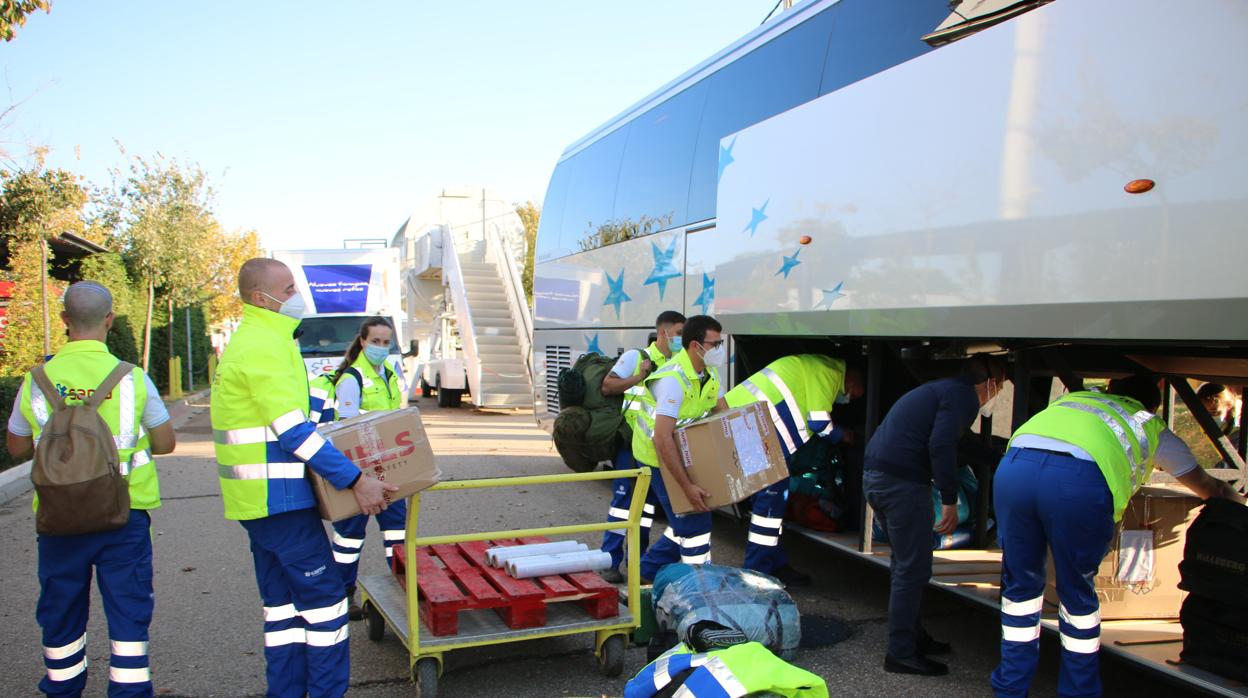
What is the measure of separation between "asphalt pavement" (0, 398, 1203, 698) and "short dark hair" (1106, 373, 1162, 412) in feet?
4.29

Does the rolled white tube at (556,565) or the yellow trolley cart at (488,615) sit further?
the rolled white tube at (556,565)

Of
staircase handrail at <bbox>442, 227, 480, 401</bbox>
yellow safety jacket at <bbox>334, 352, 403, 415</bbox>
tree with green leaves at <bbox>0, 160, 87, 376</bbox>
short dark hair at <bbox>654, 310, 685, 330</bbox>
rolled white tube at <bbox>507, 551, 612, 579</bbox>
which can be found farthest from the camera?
staircase handrail at <bbox>442, 227, 480, 401</bbox>

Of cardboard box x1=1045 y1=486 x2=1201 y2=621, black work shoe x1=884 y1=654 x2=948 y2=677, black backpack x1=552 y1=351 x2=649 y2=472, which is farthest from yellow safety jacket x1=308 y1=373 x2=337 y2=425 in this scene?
cardboard box x1=1045 y1=486 x2=1201 y2=621

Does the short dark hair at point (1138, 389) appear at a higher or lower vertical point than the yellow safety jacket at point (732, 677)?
higher

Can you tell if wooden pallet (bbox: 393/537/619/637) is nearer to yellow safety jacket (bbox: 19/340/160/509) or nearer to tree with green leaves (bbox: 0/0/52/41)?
yellow safety jacket (bbox: 19/340/160/509)

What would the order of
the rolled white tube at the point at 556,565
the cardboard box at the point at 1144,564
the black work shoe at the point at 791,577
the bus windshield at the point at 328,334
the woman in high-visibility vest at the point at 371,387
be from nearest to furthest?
the cardboard box at the point at 1144,564
the rolled white tube at the point at 556,565
the woman in high-visibility vest at the point at 371,387
the black work shoe at the point at 791,577
the bus windshield at the point at 328,334

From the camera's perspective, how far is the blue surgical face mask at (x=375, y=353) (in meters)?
5.60

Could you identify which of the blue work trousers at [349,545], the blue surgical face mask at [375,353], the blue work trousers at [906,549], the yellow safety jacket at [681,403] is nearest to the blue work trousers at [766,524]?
the yellow safety jacket at [681,403]

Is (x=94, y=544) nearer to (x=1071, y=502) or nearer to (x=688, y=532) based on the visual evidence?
(x=688, y=532)

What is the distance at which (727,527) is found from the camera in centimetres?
783

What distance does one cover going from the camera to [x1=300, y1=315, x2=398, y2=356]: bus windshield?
14461 millimetres

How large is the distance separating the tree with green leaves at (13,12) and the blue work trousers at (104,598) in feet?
19.1

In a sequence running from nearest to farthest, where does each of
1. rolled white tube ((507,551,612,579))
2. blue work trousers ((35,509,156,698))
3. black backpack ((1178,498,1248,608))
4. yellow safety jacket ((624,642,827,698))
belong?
yellow safety jacket ((624,642,827,698))
black backpack ((1178,498,1248,608))
blue work trousers ((35,509,156,698))
rolled white tube ((507,551,612,579))

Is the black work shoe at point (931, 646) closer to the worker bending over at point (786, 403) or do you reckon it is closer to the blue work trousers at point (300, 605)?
the worker bending over at point (786, 403)
